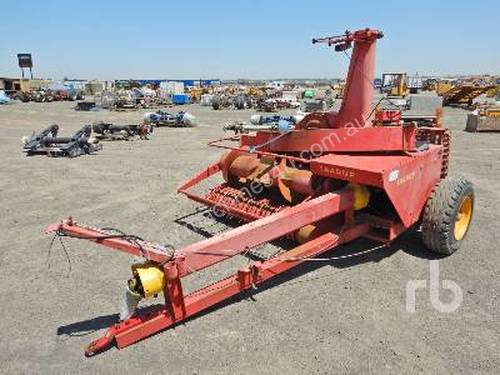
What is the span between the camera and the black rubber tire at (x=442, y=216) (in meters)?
5.04

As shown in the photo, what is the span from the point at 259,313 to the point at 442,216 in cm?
248

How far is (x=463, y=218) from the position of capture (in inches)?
229

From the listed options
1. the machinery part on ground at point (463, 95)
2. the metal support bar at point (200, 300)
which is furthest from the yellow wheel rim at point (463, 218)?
the machinery part on ground at point (463, 95)

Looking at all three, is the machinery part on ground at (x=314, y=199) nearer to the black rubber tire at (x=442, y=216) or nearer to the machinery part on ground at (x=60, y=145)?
the black rubber tire at (x=442, y=216)

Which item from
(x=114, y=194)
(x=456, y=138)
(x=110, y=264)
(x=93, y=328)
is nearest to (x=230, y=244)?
(x=93, y=328)

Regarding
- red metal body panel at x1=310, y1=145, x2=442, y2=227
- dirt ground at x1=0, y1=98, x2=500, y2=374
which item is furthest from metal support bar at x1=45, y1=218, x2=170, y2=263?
red metal body panel at x1=310, y1=145, x2=442, y2=227

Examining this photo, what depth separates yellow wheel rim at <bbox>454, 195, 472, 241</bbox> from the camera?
571 cm

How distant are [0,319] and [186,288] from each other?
1.72m

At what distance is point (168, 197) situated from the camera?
7973 millimetres

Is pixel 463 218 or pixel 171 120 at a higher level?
pixel 171 120

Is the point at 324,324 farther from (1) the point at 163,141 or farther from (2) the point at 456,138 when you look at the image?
(2) the point at 456,138

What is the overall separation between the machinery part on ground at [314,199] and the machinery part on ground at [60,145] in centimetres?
750

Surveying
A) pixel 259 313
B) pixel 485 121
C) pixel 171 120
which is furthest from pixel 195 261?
pixel 485 121

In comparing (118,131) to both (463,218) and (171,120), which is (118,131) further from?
(463,218)
